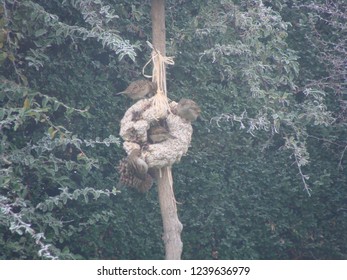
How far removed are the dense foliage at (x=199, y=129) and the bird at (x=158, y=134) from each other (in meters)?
0.54

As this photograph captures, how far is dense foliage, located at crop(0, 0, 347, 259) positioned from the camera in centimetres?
428

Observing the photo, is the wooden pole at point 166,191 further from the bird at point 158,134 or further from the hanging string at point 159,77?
the bird at point 158,134

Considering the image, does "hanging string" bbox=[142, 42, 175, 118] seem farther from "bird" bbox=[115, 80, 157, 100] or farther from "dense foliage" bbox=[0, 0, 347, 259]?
"dense foliage" bbox=[0, 0, 347, 259]

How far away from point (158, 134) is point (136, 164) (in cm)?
25

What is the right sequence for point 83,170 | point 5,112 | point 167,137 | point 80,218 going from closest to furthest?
1. point 167,137
2. point 5,112
3. point 83,170
4. point 80,218

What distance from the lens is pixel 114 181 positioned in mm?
4727

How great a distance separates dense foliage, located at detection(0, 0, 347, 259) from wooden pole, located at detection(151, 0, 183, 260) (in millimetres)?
307

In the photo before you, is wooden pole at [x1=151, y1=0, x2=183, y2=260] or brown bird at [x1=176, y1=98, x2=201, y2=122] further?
wooden pole at [x1=151, y1=0, x2=183, y2=260]

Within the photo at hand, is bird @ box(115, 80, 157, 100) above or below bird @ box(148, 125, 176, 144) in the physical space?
above

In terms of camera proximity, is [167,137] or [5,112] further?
[5,112]

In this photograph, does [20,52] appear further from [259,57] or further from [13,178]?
[259,57]

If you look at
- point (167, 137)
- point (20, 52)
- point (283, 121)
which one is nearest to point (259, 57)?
point (283, 121)

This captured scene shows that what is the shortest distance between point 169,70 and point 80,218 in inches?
48.8

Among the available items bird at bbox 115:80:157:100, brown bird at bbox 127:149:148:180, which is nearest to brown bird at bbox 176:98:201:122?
bird at bbox 115:80:157:100
